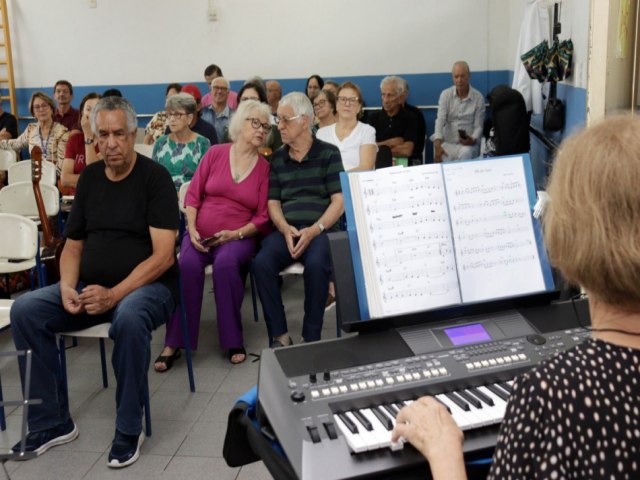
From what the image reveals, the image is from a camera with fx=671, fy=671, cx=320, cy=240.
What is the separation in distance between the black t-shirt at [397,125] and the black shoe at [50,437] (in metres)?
4.27

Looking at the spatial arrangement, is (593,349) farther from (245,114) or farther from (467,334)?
(245,114)

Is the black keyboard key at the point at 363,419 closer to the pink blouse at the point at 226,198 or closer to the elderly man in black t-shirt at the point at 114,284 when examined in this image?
the elderly man in black t-shirt at the point at 114,284

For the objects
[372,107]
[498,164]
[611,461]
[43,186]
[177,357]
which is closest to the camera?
[611,461]

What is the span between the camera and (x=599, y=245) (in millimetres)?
887

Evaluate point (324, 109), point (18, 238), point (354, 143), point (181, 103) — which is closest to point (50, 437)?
point (18, 238)

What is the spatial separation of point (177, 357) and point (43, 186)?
153cm

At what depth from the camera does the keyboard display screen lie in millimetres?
1506

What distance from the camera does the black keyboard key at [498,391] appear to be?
1.32 meters

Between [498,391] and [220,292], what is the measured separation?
7.21ft

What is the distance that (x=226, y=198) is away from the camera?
11.8 feet

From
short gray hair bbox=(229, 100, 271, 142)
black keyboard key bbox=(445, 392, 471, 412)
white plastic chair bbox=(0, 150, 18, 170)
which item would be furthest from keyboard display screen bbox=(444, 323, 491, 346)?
white plastic chair bbox=(0, 150, 18, 170)

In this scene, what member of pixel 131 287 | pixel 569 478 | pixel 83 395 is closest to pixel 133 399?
pixel 131 287

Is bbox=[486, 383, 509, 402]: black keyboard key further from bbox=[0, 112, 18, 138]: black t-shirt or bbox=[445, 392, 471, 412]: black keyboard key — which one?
bbox=[0, 112, 18, 138]: black t-shirt

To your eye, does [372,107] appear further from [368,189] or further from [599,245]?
[599,245]
